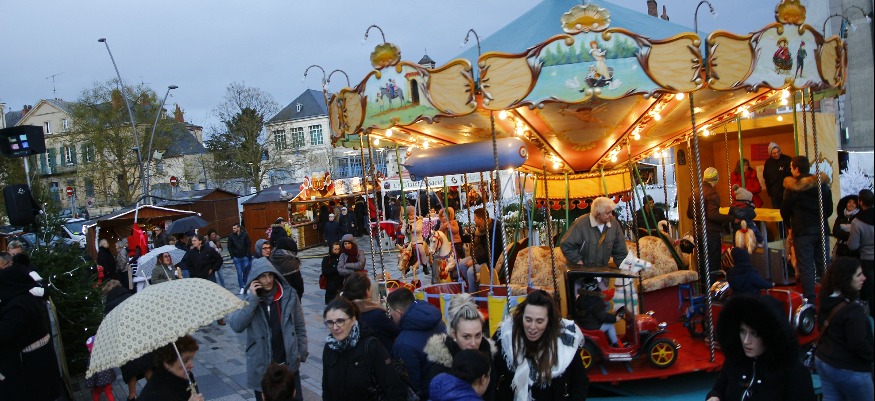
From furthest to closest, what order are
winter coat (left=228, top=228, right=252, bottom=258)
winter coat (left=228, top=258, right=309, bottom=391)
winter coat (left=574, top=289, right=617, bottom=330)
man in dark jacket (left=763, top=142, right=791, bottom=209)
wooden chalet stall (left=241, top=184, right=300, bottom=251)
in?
wooden chalet stall (left=241, top=184, right=300, bottom=251), winter coat (left=228, top=228, right=252, bottom=258), man in dark jacket (left=763, top=142, right=791, bottom=209), winter coat (left=574, top=289, right=617, bottom=330), winter coat (left=228, top=258, right=309, bottom=391)

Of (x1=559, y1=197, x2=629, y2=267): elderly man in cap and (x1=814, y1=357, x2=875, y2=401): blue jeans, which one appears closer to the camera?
(x1=814, y1=357, x2=875, y2=401): blue jeans

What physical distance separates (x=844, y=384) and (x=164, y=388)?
395cm

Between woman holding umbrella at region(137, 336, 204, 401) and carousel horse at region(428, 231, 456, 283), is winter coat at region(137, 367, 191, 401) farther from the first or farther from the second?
carousel horse at region(428, 231, 456, 283)

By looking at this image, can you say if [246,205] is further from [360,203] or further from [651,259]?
[651,259]

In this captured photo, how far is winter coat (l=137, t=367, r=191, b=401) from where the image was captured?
393 cm

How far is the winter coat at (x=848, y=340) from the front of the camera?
4.03 meters

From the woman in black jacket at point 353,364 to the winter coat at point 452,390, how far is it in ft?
2.78

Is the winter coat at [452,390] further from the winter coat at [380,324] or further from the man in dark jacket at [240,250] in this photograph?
the man in dark jacket at [240,250]

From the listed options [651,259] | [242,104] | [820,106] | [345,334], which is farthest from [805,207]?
[242,104]

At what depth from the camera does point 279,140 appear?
44.1m

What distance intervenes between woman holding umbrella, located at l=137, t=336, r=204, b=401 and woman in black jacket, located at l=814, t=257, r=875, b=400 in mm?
3731

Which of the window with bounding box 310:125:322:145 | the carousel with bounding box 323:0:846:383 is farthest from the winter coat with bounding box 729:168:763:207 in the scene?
the window with bounding box 310:125:322:145

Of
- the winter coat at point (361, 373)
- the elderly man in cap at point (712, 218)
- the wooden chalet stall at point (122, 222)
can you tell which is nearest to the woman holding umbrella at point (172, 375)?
the winter coat at point (361, 373)

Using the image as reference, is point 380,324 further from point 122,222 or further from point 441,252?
point 122,222
